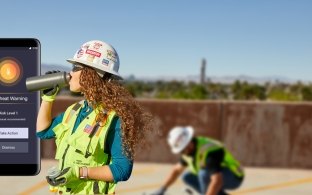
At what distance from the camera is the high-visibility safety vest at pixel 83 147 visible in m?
1.67

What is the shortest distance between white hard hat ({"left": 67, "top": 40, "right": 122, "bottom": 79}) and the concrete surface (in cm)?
776

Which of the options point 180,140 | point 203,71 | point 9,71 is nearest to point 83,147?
point 9,71

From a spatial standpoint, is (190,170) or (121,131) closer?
(121,131)

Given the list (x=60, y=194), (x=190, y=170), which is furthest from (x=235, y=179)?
(x=60, y=194)

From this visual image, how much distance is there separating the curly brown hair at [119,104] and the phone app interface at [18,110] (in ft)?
0.61

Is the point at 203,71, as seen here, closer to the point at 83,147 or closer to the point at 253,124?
the point at 253,124

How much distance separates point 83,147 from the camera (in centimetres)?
166

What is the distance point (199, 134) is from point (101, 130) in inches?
420

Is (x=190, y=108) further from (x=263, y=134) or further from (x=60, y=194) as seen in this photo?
(x=60, y=194)

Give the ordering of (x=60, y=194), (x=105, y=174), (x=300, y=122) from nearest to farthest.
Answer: (x=105, y=174), (x=60, y=194), (x=300, y=122)

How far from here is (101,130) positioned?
1.67 meters

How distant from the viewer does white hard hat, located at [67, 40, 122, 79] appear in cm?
166

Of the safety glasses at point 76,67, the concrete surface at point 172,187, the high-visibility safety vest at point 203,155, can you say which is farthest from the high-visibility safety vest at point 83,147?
the concrete surface at point 172,187

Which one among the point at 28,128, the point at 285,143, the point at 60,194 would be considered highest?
the point at 28,128
